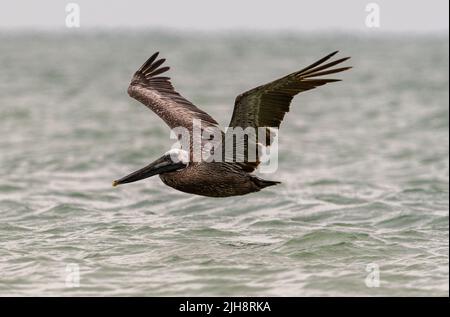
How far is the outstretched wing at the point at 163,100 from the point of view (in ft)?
30.1

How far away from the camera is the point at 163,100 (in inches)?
380

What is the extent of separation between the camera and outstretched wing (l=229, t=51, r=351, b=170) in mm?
7566

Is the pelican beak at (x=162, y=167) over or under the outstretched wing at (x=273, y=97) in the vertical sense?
under

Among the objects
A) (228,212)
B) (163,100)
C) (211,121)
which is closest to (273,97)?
(211,121)

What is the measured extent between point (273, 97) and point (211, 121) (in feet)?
4.96

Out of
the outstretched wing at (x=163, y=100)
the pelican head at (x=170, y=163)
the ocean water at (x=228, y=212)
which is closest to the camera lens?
the ocean water at (x=228, y=212)

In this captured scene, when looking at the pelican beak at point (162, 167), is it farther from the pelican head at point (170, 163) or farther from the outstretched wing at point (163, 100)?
the outstretched wing at point (163, 100)
